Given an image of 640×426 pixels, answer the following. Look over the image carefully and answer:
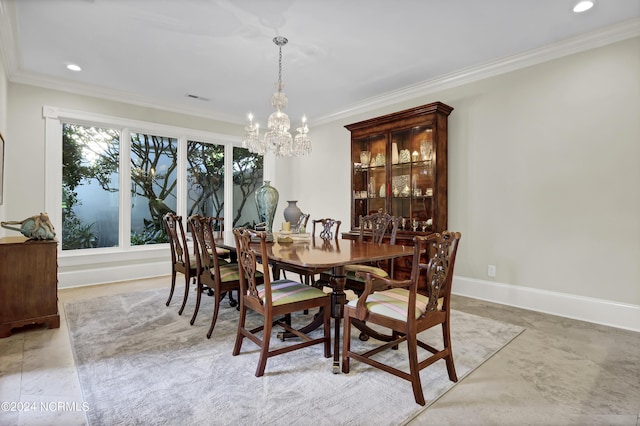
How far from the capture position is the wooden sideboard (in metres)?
2.68

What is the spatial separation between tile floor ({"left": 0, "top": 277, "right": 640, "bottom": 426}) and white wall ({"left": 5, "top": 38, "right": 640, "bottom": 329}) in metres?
0.61

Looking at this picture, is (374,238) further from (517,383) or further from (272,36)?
(272,36)

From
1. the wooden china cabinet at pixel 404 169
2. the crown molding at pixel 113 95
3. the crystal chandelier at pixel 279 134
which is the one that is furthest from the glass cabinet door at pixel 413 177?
the crown molding at pixel 113 95

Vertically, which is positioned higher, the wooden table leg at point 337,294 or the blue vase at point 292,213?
the blue vase at point 292,213

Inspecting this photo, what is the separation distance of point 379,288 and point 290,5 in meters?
2.42

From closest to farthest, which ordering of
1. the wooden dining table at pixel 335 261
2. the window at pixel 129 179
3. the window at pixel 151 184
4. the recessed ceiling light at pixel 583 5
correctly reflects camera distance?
the wooden dining table at pixel 335 261, the recessed ceiling light at pixel 583 5, the window at pixel 129 179, the window at pixel 151 184

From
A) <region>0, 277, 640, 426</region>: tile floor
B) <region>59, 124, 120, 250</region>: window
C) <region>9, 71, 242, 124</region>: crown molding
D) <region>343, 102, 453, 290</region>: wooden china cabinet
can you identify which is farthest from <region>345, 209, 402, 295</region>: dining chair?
<region>59, 124, 120, 250</region>: window

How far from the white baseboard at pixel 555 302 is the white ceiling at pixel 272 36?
95.6 inches

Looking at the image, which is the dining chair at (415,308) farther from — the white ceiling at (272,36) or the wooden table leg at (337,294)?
the white ceiling at (272,36)

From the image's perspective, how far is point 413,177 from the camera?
420cm

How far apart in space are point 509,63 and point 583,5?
0.95 meters

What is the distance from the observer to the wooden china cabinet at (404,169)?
397cm

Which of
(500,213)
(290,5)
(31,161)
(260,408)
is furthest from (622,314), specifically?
(31,161)

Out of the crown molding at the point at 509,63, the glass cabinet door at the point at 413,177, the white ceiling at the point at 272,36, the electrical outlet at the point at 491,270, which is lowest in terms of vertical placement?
the electrical outlet at the point at 491,270
